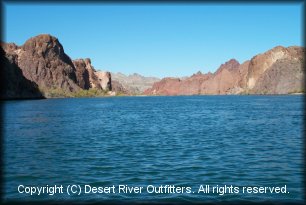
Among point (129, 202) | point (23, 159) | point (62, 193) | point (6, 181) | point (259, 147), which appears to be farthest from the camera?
point (259, 147)

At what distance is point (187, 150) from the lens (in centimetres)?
3400

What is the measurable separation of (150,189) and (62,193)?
179 inches

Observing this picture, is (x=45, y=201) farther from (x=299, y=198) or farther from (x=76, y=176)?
(x=299, y=198)

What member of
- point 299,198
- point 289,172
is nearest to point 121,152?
point 289,172

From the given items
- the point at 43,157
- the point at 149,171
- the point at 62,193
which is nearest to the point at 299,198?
the point at 149,171

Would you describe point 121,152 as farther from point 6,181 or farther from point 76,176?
point 6,181

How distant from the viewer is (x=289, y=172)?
2494cm

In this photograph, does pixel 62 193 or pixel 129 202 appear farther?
pixel 62 193

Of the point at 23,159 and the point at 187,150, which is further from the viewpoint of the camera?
the point at 187,150

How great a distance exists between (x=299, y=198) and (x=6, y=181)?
15958 millimetres

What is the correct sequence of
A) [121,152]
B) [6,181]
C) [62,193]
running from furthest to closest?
[121,152]
[6,181]
[62,193]

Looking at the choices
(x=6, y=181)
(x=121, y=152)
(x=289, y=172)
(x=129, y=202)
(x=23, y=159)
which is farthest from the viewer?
(x=121, y=152)

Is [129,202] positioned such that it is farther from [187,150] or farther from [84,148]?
[84,148]

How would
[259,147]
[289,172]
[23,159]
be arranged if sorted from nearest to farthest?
[289,172]
[23,159]
[259,147]
